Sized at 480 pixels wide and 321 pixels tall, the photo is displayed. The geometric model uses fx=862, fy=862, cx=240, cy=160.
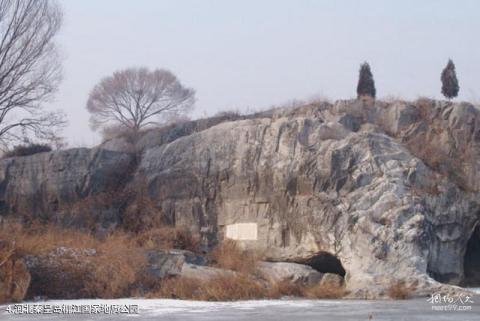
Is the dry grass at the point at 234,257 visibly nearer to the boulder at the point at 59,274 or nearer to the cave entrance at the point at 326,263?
the cave entrance at the point at 326,263

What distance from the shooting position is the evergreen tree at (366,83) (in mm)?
31984

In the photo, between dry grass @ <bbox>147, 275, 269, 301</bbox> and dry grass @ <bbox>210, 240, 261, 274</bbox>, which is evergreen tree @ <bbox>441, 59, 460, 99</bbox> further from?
dry grass @ <bbox>147, 275, 269, 301</bbox>

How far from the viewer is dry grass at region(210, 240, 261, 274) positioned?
2370cm

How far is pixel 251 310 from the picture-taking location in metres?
17.9

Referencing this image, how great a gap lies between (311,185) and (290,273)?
3.33m

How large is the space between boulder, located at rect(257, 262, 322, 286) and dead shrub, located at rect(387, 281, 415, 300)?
2.34m

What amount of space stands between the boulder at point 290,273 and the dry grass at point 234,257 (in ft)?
1.28

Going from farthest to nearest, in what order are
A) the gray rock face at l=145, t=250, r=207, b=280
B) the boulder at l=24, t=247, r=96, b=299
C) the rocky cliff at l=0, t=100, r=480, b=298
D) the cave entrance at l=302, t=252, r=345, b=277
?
the cave entrance at l=302, t=252, r=345, b=277, the rocky cliff at l=0, t=100, r=480, b=298, the gray rock face at l=145, t=250, r=207, b=280, the boulder at l=24, t=247, r=96, b=299

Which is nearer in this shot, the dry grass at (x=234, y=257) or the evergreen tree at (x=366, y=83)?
the dry grass at (x=234, y=257)

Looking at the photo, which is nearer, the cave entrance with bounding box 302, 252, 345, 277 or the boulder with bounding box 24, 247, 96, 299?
the boulder with bounding box 24, 247, 96, 299

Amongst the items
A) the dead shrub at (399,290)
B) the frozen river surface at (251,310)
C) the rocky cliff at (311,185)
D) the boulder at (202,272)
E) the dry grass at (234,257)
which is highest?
the rocky cliff at (311,185)

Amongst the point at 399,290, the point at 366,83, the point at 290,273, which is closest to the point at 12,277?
the point at 290,273

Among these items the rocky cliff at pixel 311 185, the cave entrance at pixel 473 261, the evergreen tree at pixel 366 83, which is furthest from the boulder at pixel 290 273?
the evergreen tree at pixel 366 83

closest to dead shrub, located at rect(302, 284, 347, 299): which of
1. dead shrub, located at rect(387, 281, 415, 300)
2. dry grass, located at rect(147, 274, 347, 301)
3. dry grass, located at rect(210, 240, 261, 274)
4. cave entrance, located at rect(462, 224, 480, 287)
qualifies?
dry grass, located at rect(147, 274, 347, 301)
